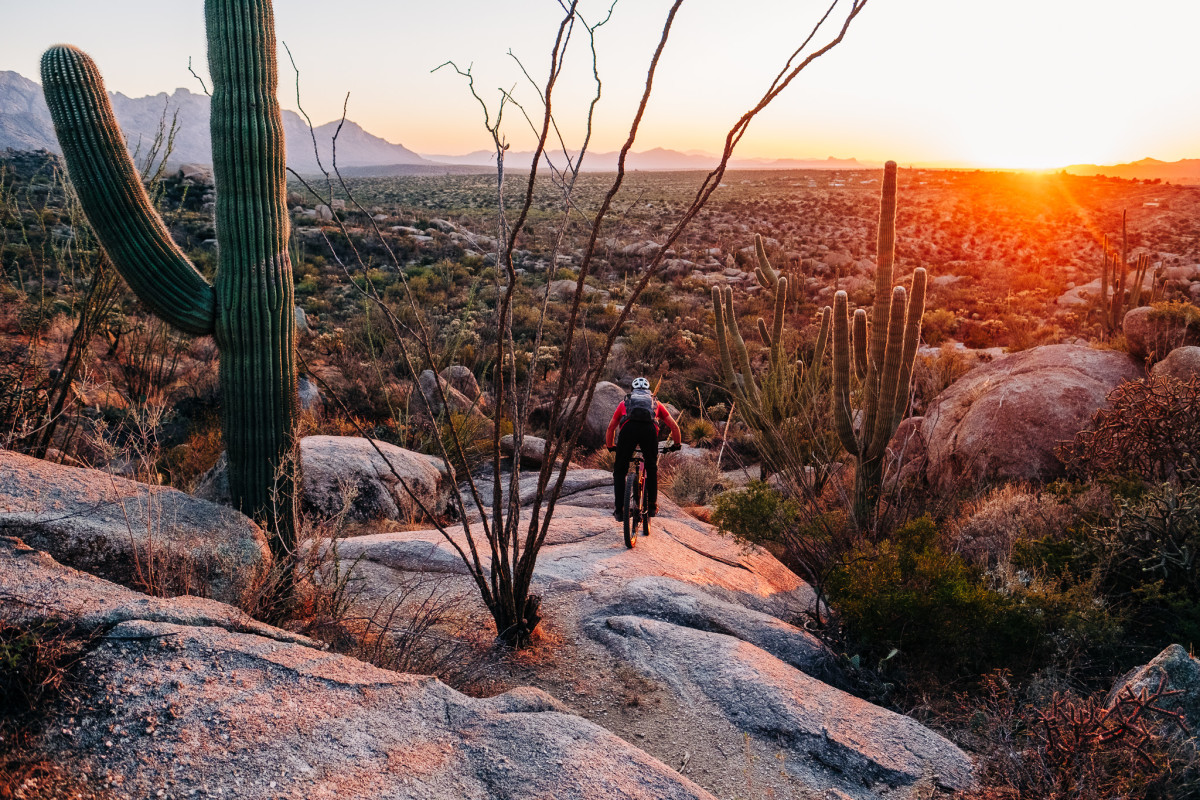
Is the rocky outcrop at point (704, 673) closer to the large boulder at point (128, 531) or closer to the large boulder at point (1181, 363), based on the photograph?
the large boulder at point (128, 531)

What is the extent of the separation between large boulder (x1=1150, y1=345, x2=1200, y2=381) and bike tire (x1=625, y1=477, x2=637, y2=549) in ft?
20.9

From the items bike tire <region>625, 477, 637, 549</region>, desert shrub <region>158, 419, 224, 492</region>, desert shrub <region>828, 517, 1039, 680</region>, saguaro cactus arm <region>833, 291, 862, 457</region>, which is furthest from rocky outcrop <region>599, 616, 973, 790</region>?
desert shrub <region>158, 419, 224, 492</region>

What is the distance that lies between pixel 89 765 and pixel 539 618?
9.17 feet

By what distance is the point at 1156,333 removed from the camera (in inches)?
392

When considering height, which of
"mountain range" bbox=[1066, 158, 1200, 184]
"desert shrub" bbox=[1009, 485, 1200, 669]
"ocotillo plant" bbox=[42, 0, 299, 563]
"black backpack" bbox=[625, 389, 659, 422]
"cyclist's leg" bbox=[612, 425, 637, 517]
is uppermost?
"mountain range" bbox=[1066, 158, 1200, 184]

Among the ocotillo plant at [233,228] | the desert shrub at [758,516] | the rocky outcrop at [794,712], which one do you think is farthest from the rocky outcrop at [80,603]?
the desert shrub at [758,516]

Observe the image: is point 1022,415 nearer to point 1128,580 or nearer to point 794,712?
point 1128,580

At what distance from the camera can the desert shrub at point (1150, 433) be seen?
6426mm

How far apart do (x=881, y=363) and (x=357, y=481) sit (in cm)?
575

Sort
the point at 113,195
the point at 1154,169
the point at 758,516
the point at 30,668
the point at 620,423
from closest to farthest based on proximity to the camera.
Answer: the point at 30,668 < the point at 113,195 < the point at 758,516 < the point at 620,423 < the point at 1154,169

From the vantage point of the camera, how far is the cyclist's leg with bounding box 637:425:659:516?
694 centimetres

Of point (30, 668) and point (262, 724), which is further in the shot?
point (262, 724)

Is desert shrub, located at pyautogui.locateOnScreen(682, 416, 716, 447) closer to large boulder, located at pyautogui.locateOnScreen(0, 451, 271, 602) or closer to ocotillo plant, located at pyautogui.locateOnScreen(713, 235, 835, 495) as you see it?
ocotillo plant, located at pyautogui.locateOnScreen(713, 235, 835, 495)

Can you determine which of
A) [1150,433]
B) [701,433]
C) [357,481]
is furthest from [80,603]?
[701,433]
